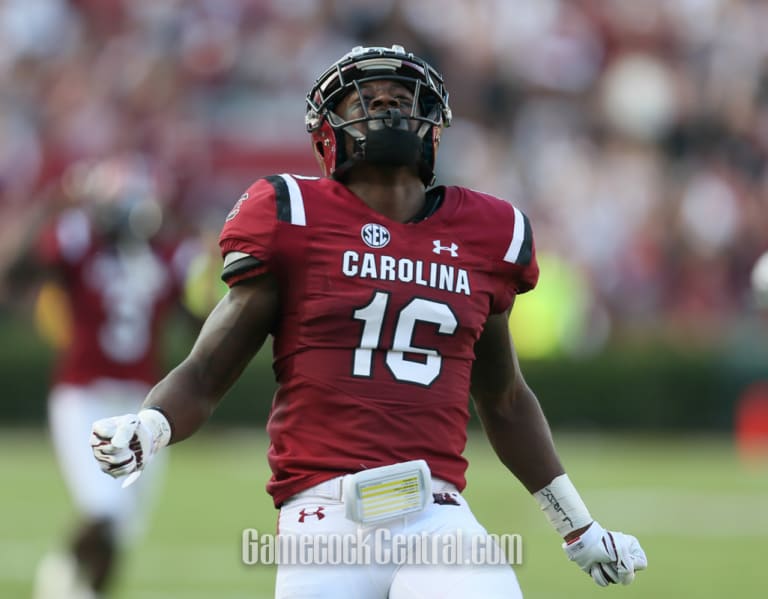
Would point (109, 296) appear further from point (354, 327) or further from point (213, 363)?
point (354, 327)

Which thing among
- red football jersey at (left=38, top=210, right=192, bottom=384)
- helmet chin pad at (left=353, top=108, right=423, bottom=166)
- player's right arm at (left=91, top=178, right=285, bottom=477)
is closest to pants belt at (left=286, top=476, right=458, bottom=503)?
player's right arm at (left=91, top=178, right=285, bottom=477)

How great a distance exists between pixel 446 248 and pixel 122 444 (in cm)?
92

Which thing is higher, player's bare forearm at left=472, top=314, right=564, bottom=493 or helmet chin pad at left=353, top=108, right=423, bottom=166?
helmet chin pad at left=353, top=108, right=423, bottom=166

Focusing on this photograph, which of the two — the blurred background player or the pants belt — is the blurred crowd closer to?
the blurred background player

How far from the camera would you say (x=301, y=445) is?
3.57 meters

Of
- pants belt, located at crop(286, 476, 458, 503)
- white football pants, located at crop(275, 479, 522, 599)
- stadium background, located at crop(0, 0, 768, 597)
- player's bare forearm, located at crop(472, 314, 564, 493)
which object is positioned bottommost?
white football pants, located at crop(275, 479, 522, 599)

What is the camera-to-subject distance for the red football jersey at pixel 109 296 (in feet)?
23.0

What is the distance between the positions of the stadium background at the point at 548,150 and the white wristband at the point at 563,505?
8743mm

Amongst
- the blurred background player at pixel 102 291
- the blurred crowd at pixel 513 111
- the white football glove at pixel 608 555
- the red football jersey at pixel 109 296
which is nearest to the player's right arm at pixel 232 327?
the white football glove at pixel 608 555

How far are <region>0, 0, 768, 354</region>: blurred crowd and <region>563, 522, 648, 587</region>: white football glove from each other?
11248mm

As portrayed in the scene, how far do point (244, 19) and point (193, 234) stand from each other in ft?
31.6

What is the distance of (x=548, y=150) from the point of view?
1667cm

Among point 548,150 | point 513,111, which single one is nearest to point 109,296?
point 548,150

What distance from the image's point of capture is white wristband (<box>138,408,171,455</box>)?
3.40 m
